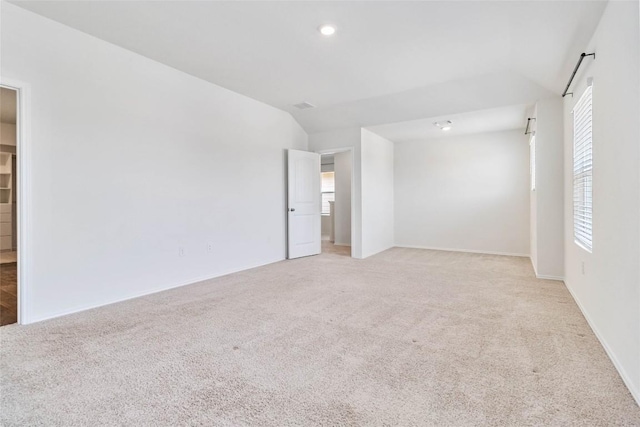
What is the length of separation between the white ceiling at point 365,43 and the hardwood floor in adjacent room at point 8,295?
271 centimetres

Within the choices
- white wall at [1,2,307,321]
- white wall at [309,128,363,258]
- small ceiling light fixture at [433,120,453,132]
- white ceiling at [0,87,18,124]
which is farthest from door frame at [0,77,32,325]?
small ceiling light fixture at [433,120,453,132]

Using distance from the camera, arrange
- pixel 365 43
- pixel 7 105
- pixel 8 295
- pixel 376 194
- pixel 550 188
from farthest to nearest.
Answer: pixel 376 194
pixel 7 105
pixel 550 188
pixel 8 295
pixel 365 43

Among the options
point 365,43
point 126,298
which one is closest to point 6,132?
point 126,298

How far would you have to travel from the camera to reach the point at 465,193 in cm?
662

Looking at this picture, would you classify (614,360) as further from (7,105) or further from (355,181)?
(7,105)

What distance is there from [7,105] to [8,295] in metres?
2.82

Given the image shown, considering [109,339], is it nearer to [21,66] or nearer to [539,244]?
[21,66]

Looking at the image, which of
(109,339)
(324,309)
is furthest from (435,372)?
(109,339)

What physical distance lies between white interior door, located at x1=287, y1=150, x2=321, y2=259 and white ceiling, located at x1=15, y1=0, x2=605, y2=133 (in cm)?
146

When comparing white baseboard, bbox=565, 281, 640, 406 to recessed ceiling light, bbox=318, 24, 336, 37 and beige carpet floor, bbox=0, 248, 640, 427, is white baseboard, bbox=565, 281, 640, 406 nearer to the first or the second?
beige carpet floor, bbox=0, 248, 640, 427

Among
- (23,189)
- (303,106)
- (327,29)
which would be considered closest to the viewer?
(23,189)

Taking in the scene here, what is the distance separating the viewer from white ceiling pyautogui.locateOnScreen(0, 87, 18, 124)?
402 centimetres

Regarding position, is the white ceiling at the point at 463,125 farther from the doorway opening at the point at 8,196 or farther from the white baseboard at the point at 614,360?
the doorway opening at the point at 8,196

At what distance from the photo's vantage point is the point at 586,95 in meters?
2.91
